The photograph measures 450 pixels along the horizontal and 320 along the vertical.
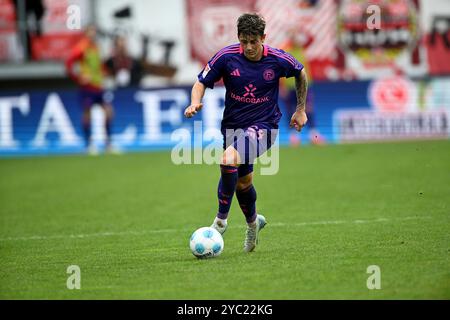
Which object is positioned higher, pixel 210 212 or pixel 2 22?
pixel 2 22

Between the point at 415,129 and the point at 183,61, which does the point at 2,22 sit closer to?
the point at 183,61

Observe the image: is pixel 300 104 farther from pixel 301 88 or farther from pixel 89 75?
pixel 89 75

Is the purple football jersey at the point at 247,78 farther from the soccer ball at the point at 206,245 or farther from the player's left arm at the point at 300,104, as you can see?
the soccer ball at the point at 206,245

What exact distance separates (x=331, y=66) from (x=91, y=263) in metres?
18.8

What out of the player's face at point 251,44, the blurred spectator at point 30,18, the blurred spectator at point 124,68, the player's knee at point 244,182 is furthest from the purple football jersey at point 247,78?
the blurred spectator at point 30,18

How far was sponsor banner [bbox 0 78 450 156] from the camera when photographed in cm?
2066

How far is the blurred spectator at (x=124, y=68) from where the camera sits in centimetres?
2614

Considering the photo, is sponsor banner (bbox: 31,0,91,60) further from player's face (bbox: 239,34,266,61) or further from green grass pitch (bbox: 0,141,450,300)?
player's face (bbox: 239,34,266,61)

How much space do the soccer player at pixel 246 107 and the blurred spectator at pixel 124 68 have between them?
1803cm

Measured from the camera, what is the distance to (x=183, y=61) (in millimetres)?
26703

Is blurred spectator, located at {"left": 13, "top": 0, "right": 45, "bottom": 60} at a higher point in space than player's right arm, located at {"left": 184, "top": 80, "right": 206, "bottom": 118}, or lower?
higher

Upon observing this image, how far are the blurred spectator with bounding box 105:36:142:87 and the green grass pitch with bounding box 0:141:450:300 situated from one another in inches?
311

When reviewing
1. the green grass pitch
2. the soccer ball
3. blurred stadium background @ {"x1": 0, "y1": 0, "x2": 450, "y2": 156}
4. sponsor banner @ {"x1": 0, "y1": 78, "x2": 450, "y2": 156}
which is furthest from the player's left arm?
blurred stadium background @ {"x1": 0, "y1": 0, "x2": 450, "y2": 156}
